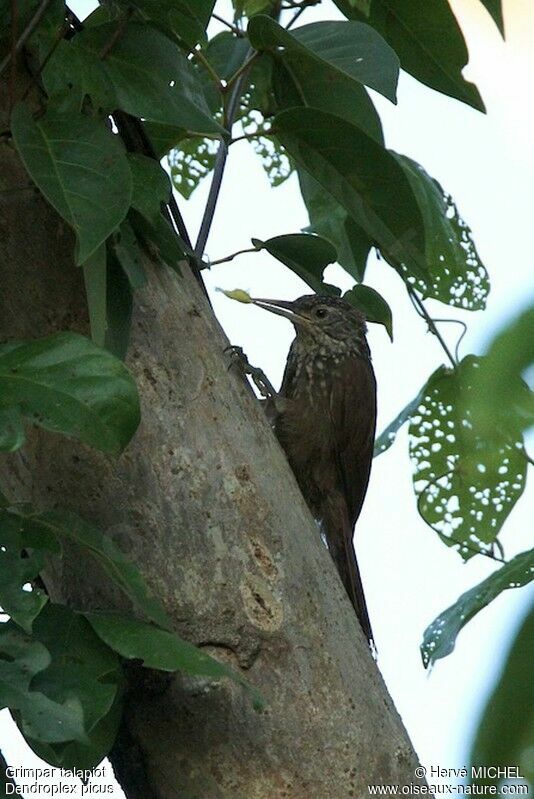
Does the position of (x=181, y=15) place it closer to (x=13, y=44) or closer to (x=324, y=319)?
(x=13, y=44)

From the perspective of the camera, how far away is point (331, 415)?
3.50 metres

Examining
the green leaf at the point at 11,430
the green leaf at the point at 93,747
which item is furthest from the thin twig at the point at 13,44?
the green leaf at the point at 93,747

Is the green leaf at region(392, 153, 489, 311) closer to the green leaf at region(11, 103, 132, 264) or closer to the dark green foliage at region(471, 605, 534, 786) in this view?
the green leaf at region(11, 103, 132, 264)

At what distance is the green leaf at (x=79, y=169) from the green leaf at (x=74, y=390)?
138mm

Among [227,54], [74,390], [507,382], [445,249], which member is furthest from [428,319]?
[507,382]

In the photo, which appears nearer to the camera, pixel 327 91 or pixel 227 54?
pixel 327 91

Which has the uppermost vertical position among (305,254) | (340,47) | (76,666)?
(340,47)

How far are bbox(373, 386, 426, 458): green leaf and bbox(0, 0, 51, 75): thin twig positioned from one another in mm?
1221

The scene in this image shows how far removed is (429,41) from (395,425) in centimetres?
96

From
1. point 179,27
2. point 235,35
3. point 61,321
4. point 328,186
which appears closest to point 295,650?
point 61,321

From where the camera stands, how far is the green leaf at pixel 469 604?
1218mm

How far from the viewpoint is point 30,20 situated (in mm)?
1947

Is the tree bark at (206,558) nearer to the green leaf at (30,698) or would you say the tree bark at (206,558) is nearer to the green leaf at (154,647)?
the green leaf at (154,647)

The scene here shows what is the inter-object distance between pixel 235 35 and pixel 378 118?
477 millimetres
